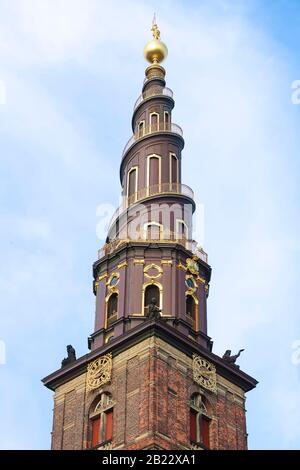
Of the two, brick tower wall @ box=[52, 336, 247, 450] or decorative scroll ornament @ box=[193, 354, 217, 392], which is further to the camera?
decorative scroll ornament @ box=[193, 354, 217, 392]

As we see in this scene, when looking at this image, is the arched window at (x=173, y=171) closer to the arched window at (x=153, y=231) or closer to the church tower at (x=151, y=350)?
the church tower at (x=151, y=350)

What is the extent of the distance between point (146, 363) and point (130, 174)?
16.6 metres

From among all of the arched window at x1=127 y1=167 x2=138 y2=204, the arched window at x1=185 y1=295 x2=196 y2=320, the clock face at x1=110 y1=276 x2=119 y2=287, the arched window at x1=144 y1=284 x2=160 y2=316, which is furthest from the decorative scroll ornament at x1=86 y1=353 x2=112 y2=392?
the arched window at x1=127 y1=167 x2=138 y2=204

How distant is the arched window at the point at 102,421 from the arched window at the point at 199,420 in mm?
4209

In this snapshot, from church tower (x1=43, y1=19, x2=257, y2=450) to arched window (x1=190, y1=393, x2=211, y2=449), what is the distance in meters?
0.06

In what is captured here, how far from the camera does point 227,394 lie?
64938 mm

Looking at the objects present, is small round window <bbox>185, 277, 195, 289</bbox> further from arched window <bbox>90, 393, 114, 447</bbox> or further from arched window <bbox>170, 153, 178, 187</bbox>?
arched window <bbox>90, 393, 114, 447</bbox>

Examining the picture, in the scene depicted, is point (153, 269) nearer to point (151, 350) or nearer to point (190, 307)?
point (190, 307)

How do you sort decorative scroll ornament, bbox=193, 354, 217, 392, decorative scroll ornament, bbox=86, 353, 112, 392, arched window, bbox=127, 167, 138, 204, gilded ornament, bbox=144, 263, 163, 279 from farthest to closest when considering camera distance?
1. arched window, bbox=127, 167, 138, 204
2. gilded ornament, bbox=144, 263, 163, 279
3. decorative scroll ornament, bbox=193, 354, 217, 392
4. decorative scroll ornament, bbox=86, 353, 112, 392

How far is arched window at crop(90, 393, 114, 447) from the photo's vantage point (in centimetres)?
6119

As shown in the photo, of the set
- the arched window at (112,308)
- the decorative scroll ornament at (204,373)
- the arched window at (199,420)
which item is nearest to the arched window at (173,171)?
the arched window at (112,308)
